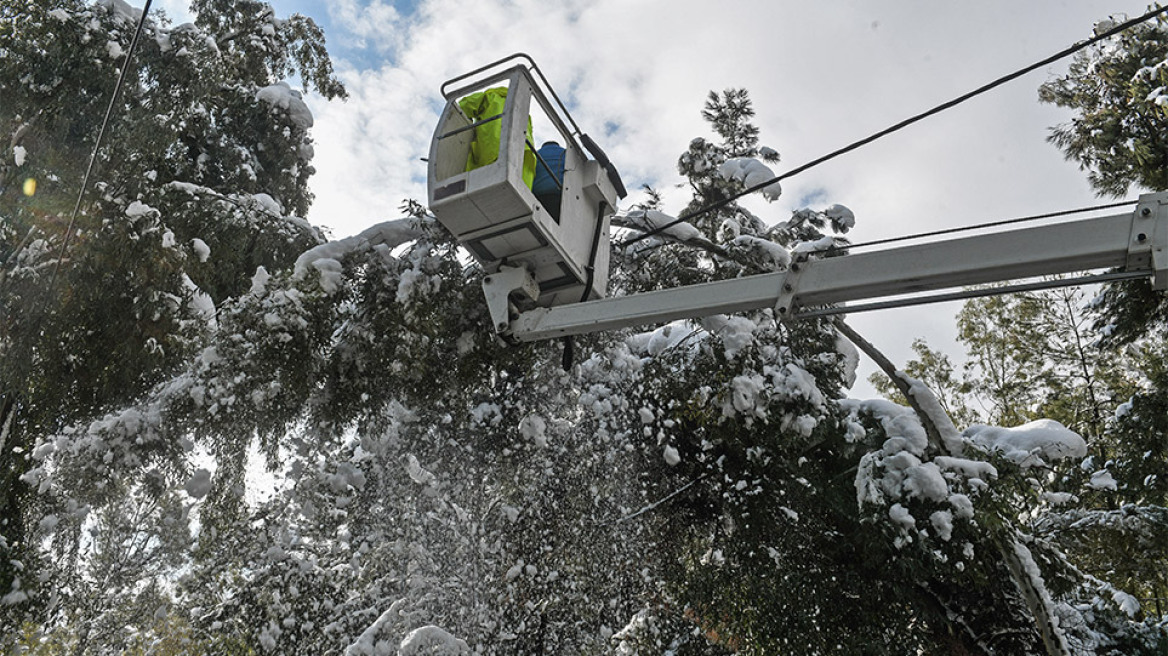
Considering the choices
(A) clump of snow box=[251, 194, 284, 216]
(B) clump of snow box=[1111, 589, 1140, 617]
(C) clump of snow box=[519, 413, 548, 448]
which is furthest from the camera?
(B) clump of snow box=[1111, 589, 1140, 617]

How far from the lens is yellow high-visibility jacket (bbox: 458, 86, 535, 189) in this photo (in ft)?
14.0

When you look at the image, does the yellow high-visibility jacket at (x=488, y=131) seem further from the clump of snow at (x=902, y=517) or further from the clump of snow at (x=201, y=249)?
the clump of snow at (x=201, y=249)

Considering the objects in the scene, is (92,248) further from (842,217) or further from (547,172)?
(842,217)

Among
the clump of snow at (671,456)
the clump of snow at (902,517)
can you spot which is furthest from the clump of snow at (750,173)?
the clump of snow at (902,517)

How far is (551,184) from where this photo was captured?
4641mm

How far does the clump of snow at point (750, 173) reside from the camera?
7.23 metres

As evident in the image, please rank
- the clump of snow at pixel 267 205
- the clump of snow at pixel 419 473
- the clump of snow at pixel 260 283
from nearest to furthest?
the clump of snow at pixel 260 283, the clump of snow at pixel 267 205, the clump of snow at pixel 419 473

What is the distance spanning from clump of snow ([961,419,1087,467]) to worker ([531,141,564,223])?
416cm

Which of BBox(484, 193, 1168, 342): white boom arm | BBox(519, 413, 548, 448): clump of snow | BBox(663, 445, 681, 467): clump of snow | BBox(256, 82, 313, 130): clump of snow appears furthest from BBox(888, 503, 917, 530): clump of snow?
BBox(256, 82, 313, 130): clump of snow

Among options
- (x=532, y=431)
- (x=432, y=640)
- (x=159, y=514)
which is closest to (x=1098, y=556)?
(x=532, y=431)

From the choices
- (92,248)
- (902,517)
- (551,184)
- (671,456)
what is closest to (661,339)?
(671,456)

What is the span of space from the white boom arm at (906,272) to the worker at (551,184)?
409 mm

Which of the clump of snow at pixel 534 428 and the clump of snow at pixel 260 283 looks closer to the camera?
the clump of snow at pixel 260 283

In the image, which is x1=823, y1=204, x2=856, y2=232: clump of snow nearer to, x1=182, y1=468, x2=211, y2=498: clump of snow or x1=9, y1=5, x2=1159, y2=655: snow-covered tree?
x1=9, y1=5, x2=1159, y2=655: snow-covered tree
